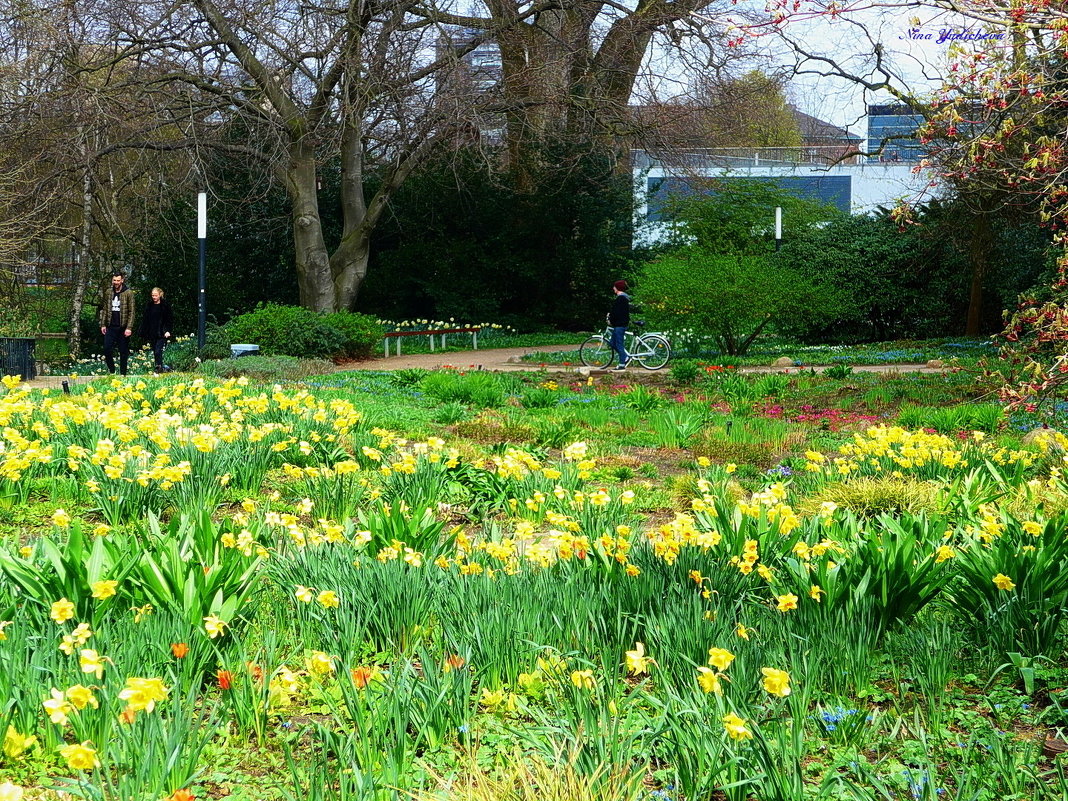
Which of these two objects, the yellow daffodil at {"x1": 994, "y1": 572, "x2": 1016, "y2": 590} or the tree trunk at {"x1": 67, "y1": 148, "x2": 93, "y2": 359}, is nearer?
the yellow daffodil at {"x1": 994, "y1": 572, "x2": 1016, "y2": 590}

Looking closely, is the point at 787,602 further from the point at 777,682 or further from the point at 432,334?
the point at 432,334

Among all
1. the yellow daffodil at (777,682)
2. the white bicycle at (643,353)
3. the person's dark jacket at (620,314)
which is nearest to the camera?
the yellow daffodil at (777,682)

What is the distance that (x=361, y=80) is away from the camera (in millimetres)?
17734

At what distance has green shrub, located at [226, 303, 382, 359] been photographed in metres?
18.6

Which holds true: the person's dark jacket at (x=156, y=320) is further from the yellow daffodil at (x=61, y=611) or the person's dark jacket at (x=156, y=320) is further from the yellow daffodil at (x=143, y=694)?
the yellow daffodil at (x=143, y=694)

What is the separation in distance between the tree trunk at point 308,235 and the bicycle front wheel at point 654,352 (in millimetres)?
7379

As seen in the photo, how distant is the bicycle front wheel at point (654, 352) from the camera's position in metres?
17.4

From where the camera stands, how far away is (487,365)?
17.9 m

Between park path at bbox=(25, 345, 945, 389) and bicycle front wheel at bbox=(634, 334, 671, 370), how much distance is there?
0.42m

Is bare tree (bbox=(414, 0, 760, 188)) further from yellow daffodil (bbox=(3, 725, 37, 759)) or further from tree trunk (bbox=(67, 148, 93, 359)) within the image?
yellow daffodil (bbox=(3, 725, 37, 759))

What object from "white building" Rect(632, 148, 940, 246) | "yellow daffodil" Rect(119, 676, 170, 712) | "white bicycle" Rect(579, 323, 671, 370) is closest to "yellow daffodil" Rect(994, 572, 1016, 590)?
"yellow daffodil" Rect(119, 676, 170, 712)

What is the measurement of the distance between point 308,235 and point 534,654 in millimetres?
19198

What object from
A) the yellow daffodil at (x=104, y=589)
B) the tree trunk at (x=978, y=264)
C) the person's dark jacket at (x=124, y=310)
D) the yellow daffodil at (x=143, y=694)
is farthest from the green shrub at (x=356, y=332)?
the yellow daffodil at (x=143, y=694)

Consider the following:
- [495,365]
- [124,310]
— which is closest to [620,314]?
[495,365]
